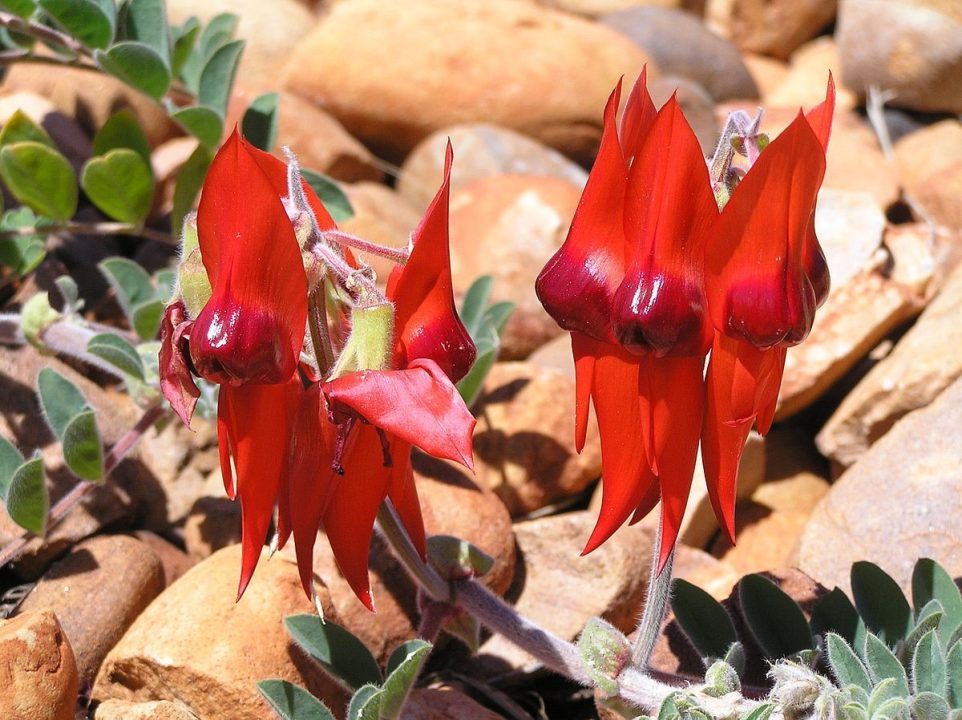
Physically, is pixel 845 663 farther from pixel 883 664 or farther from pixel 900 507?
pixel 900 507

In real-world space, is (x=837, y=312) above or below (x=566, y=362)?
above

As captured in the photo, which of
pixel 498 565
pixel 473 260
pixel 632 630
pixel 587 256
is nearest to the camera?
pixel 587 256

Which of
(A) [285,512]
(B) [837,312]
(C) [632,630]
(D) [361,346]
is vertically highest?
(D) [361,346]

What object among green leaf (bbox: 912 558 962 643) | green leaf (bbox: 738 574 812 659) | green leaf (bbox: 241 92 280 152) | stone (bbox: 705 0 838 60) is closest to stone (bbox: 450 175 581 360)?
green leaf (bbox: 241 92 280 152)

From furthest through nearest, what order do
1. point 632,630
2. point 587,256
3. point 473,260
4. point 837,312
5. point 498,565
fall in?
point 473,260 < point 837,312 < point 632,630 < point 498,565 < point 587,256

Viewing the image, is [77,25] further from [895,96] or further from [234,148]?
[895,96]

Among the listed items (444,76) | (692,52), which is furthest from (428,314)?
(692,52)

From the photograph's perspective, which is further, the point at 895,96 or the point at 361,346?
the point at 895,96

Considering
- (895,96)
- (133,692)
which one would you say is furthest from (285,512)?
(895,96)

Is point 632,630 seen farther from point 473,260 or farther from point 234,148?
point 234,148
